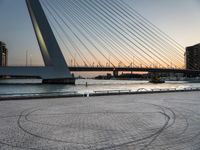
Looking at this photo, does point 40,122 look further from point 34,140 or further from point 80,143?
point 80,143

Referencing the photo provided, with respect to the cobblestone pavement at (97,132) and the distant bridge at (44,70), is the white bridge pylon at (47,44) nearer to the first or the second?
the distant bridge at (44,70)

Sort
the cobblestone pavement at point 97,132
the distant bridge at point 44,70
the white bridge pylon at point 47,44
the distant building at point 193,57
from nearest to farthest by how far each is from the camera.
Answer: the cobblestone pavement at point 97,132 < the white bridge pylon at point 47,44 < the distant bridge at point 44,70 < the distant building at point 193,57

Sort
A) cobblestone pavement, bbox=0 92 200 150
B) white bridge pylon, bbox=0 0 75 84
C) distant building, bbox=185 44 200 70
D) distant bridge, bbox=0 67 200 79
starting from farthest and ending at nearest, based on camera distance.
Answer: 1. distant building, bbox=185 44 200 70
2. distant bridge, bbox=0 67 200 79
3. white bridge pylon, bbox=0 0 75 84
4. cobblestone pavement, bbox=0 92 200 150

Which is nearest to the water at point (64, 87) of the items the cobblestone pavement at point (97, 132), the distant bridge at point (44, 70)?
the distant bridge at point (44, 70)

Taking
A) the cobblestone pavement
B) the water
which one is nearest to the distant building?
the water

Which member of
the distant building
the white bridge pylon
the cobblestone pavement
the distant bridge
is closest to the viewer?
→ the cobblestone pavement

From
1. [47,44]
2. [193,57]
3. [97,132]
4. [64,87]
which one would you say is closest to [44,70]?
[64,87]

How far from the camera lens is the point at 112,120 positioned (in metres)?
8.85

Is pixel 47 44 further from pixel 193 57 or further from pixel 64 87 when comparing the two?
pixel 193 57

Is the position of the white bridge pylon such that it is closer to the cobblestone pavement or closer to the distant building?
the cobblestone pavement

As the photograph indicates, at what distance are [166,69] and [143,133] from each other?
63060 millimetres

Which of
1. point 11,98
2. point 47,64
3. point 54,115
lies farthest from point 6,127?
point 47,64

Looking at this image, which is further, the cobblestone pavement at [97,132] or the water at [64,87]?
the water at [64,87]

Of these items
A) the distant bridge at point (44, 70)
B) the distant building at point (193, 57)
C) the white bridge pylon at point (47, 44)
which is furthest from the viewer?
the distant building at point (193, 57)
